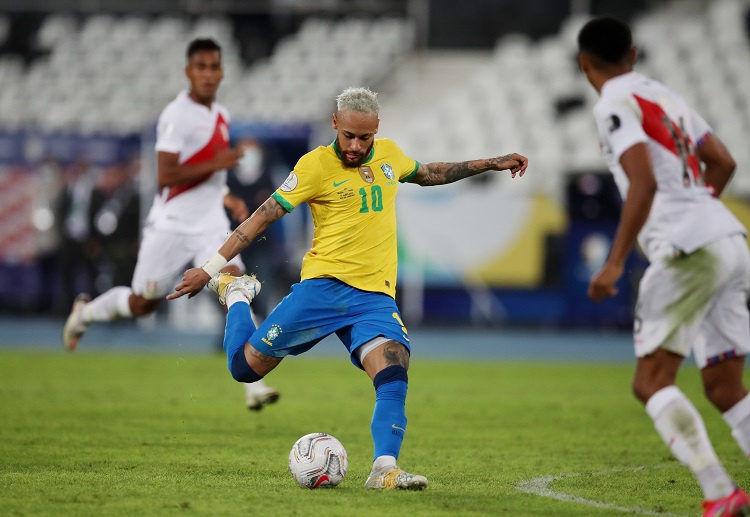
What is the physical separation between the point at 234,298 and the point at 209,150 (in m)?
3.04

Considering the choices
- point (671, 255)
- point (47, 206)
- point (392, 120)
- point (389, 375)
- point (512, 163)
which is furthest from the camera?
point (392, 120)

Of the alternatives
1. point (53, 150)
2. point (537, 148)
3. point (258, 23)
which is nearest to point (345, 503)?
point (53, 150)

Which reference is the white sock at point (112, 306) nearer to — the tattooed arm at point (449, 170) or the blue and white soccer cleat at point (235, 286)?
the blue and white soccer cleat at point (235, 286)

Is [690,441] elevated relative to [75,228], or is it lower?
lower

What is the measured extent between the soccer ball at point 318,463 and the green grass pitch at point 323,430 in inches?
3.3

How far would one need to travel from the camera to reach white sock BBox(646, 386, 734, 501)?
5.24 metres

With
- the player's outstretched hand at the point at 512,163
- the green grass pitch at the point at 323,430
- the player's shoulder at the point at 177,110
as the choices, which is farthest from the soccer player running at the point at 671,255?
the player's shoulder at the point at 177,110

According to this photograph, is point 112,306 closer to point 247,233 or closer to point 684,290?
point 247,233

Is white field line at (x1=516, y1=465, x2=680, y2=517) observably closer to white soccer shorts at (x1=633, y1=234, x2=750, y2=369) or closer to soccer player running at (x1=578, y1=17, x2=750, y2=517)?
soccer player running at (x1=578, y1=17, x2=750, y2=517)

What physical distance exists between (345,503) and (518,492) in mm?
1045

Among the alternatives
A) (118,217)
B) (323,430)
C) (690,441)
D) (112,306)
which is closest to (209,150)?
(112,306)

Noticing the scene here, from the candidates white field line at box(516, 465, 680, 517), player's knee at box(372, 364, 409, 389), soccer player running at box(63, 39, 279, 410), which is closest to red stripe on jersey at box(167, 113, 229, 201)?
soccer player running at box(63, 39, 279, 410)

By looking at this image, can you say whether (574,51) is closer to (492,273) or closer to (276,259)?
(492,273)

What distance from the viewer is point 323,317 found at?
6.92 metres
